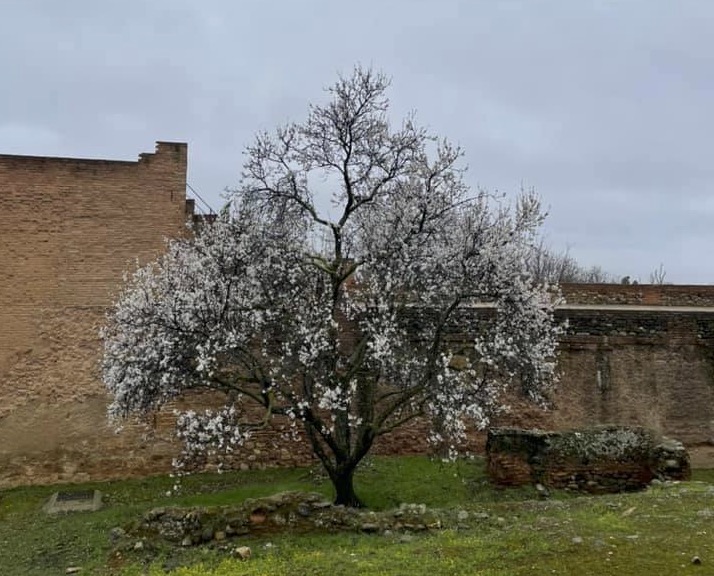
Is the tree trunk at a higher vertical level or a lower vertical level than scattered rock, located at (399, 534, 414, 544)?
lower

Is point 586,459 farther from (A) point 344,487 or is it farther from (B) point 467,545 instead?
(B) point 467,545

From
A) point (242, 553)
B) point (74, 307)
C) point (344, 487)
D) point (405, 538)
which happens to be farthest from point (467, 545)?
point (74, 307)

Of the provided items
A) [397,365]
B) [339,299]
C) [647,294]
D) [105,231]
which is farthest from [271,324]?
[647,294]

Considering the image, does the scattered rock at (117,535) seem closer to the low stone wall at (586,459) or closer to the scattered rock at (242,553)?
the scattered rock at (242,553)

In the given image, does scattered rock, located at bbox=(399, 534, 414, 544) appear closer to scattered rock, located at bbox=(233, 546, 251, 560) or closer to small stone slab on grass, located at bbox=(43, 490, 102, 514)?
scattered rock, located at bbox=(233, 546, 251, 560)

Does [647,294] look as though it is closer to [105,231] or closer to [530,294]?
[530,294]

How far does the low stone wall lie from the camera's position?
10289 millimetres

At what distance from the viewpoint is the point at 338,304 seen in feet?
34.4

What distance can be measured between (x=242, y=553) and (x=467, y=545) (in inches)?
84.5

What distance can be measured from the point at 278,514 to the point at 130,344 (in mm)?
3436

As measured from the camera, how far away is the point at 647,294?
837 inches

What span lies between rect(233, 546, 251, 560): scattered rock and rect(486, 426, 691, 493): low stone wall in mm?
4987

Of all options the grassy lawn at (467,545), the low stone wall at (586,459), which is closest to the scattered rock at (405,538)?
the grassy lawn at (467,545)

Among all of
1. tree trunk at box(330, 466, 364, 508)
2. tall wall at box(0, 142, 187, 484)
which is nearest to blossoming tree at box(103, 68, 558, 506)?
tree trunk at box(330, 466, 364, 508)
